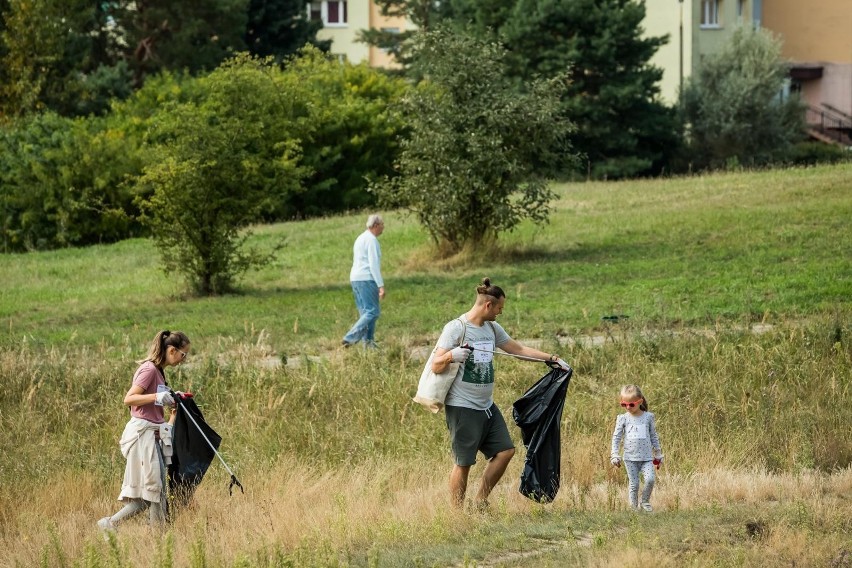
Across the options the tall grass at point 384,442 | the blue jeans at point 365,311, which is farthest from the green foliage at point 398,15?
the tall grass at point 384,442

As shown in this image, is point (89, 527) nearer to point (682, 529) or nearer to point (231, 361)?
point (682, 529)

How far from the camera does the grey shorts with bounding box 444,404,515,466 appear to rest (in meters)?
10.4

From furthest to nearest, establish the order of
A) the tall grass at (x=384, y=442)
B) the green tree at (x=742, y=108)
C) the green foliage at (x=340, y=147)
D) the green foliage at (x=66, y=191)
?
the green tree at (x=742, y=108)
the green foliage at (x=340, y=147)
the green foliage at (x=66, y=191)
the tall grass at (x=384, y=442)

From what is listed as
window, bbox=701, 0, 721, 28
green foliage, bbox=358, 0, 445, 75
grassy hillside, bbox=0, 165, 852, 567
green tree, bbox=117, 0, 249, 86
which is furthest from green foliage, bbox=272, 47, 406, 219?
window, bbox=701, 0, 721, 28

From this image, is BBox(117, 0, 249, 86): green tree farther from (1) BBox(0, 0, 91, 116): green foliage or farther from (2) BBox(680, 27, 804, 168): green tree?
(2) BBox(680, 27, 804, 168): green tree

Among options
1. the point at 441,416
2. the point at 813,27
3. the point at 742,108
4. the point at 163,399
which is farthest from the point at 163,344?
the point at 813,27

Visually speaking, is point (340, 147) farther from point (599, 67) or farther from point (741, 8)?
point (741, 8)

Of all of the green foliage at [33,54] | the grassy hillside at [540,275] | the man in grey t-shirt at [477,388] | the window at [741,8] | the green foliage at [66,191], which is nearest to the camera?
the man in grey t-shirt at [477,388]

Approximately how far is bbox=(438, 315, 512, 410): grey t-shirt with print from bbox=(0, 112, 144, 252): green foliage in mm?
26442

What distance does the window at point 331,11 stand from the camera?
72188mm

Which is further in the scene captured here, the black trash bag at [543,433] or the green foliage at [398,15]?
the green foliage at [398,15]

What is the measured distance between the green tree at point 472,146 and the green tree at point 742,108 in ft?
91.6

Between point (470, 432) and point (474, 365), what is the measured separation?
48cm

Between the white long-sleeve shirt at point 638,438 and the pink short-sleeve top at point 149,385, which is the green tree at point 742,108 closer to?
the white long-sleeve shirt at point 638,438
